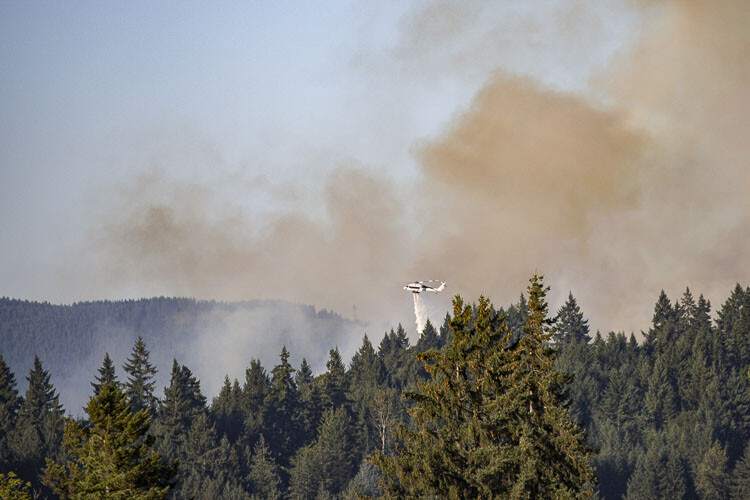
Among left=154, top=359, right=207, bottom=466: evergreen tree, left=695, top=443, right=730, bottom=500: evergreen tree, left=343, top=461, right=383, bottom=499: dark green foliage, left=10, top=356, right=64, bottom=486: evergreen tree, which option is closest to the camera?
left=10, top=356, right=64, bottom=486: evergreen tree

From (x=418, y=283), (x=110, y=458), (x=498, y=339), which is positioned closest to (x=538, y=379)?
(x=498, y=339)

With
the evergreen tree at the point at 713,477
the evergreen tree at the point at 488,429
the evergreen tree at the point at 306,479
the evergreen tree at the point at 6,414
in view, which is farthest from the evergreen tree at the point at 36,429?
the evergreen tree at the point at 488,429

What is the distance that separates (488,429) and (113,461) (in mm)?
17085

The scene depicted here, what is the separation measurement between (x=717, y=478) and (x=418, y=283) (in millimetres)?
86255

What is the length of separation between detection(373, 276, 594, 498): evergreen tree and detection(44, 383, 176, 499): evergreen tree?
34.2 feet

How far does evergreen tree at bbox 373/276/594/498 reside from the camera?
49.6 metres

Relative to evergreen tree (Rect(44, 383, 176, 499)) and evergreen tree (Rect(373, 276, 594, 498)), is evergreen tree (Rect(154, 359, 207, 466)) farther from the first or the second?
evergreen tree (Rect(373, 276, 594, 498))

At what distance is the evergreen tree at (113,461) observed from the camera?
48875 millimetres

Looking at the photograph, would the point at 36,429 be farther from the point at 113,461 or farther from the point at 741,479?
the point at 113,461

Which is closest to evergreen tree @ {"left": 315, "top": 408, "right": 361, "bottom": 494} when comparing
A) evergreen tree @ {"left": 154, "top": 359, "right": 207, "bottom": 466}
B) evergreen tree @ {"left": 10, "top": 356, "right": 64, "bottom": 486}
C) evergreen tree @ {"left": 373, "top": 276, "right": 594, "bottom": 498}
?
evergreen tree @ {"left": 154, "top": 359, "right": 207, "bottom": 466}

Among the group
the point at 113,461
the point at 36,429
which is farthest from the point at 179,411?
the point at 113,461

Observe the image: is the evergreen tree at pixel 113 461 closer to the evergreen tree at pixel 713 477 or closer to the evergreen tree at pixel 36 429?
the evergreen tree at pixel 36 429

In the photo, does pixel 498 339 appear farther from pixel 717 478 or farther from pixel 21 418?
pixel 21 418

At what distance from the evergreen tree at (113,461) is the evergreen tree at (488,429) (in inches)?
410
